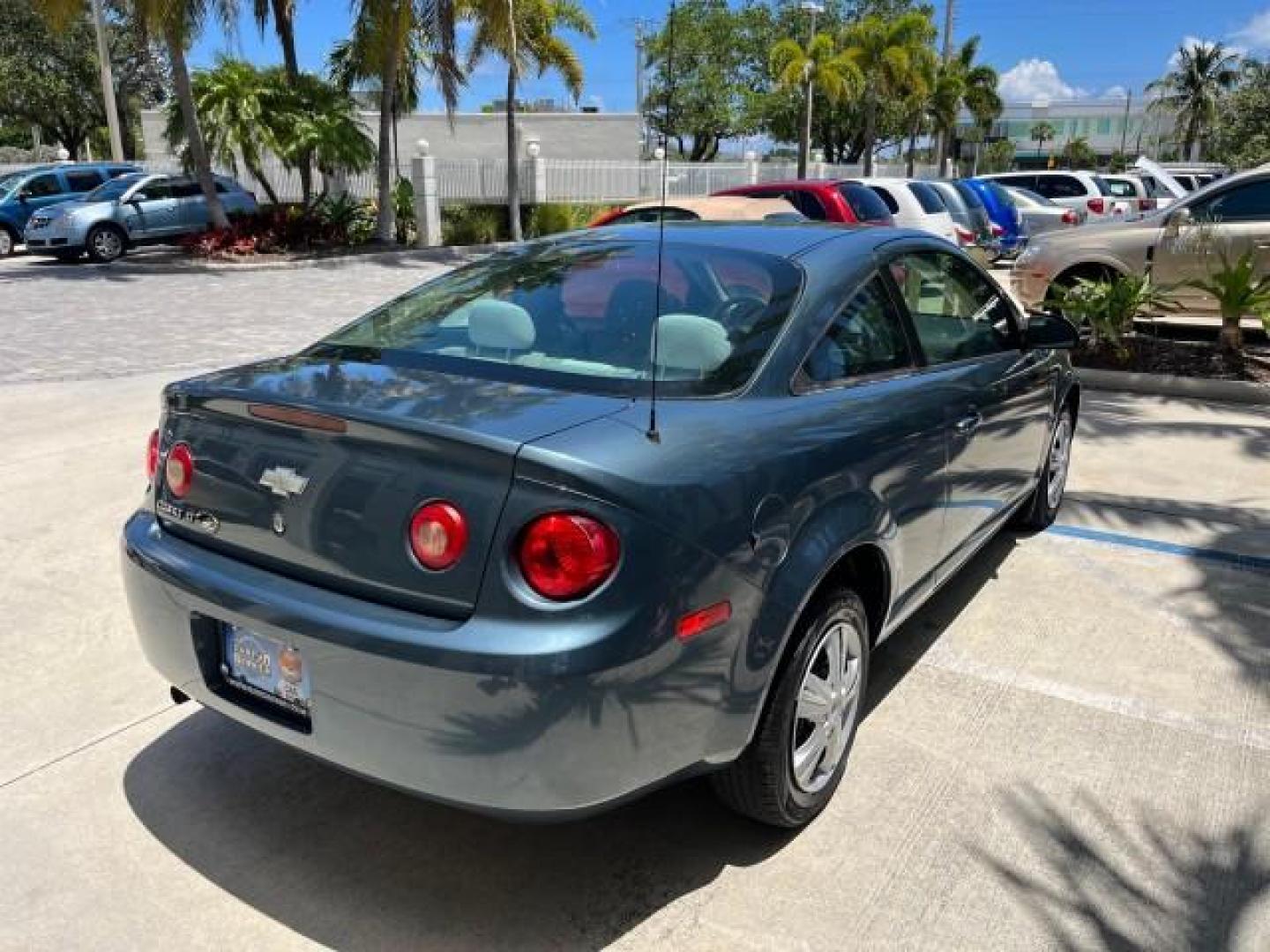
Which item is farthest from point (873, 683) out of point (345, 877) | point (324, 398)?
point (324, 398)

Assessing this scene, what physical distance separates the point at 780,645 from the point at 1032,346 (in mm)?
2417

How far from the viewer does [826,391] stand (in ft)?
9.73

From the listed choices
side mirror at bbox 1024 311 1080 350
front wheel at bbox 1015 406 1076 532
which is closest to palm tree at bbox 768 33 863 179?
front wheel at bbox 1015 406 1076 532

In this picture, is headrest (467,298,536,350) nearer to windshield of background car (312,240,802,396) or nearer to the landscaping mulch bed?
windshield of background car (312,240,802,396)

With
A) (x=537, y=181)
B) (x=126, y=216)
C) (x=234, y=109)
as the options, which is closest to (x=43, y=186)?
(x=126, y=216)

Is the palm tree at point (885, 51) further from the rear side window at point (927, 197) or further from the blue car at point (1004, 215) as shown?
the rear side window at point (927, 197)

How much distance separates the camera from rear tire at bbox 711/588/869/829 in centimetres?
266

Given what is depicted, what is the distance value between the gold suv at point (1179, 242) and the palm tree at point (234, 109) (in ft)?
49.1

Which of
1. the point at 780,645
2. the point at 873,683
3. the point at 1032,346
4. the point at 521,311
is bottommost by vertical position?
the point at 873,683

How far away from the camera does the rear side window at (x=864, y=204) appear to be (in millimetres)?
12539

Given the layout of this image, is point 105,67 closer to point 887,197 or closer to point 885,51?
point 887,197

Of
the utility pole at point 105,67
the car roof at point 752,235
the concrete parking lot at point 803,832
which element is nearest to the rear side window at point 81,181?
the utility pole at point 105,67

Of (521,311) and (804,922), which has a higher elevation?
(521,311)

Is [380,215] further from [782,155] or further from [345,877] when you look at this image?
[782,155]
